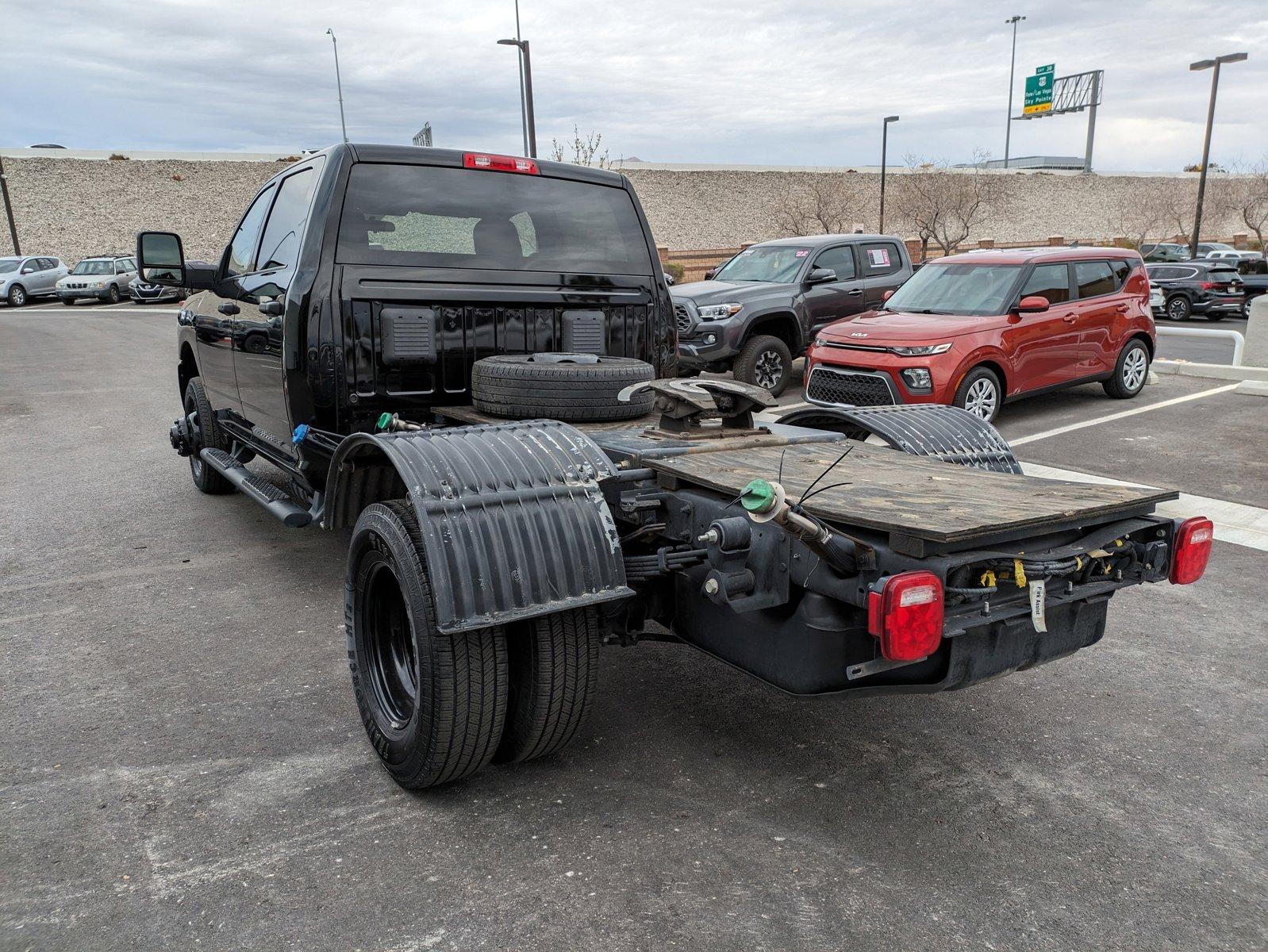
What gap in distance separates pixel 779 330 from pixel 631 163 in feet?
177

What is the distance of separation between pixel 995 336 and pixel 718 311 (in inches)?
125

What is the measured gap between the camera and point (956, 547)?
247 centimetres

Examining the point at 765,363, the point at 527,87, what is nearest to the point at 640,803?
the point at 765,363

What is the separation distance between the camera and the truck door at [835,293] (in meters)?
12.0

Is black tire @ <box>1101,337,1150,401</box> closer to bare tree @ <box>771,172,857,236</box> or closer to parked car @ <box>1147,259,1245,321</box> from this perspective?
parked car @ <box>1147,259,1245,321</box>

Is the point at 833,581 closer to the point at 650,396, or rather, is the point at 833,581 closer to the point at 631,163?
the point at 650,396

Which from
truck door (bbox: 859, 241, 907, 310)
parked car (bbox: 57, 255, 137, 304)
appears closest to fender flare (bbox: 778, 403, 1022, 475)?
truck door (bbox: 859, 241, 907, 310)

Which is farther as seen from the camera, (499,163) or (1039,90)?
(1039,90)

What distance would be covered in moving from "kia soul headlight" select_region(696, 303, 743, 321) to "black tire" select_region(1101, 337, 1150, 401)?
4239 millimetres

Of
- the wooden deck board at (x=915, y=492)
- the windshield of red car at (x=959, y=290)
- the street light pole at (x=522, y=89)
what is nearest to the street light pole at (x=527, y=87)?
the street light pole at (x=522, y=89)

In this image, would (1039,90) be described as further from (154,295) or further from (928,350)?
(928,350)

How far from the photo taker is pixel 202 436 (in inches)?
264

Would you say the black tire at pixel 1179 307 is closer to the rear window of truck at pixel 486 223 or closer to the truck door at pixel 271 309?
the rear window of truck at pixel 486 223

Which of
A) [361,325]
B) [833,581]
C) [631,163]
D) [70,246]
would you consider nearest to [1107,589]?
[833,581]
